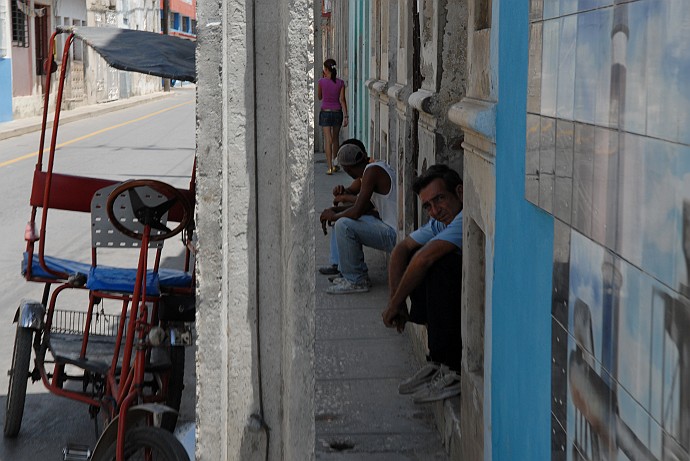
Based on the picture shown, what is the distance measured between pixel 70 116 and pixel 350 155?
2559cm

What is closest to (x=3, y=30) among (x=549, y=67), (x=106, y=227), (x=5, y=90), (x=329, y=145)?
(x=5, y=90)

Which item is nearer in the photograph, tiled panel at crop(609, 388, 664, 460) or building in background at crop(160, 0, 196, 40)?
tiled panel at crop(609, 388, 664, 460)

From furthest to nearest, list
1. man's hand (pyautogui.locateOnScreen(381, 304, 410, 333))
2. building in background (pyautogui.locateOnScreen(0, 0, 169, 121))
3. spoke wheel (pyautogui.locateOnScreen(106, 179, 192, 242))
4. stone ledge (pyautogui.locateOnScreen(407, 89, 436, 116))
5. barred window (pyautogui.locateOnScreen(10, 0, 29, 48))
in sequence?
1. barred window (pyautogui.locateOnScreen(10, 0, 29, 48))
2. building in background (pyautogui.locateOnScreen(0, 0, 169, 121))
3. stone ledge (pyautogui.locateOnScreen(407, 89, 436, 116))
4. man's hand (pyautogui.locateOnScreen(381, 304, 410, 333))
5. spoke wheel (pyautogui.locateOnScreen(106, 179, 192, 242))

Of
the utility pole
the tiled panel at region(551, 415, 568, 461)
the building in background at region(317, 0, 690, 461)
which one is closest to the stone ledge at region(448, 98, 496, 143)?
the building in background at region(317, 0, 690, 461)

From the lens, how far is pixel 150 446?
4.38m

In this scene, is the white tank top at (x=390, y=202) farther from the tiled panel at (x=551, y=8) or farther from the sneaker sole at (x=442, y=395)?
the tiled panel at (x=551, y=8)

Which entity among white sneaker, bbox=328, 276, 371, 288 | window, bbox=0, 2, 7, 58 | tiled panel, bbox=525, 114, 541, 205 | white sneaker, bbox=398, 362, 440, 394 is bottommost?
white sneaker, bbox=328, 276, 371, 288

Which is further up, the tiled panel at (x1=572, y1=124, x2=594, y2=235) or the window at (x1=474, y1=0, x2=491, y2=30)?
the window at (x1=474, y1=0, x2=491, y2=30)

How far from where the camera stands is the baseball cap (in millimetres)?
8969

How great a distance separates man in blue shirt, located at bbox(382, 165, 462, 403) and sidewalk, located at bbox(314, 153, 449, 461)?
0.70 feet

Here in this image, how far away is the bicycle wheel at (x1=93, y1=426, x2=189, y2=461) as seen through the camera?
14.2ft

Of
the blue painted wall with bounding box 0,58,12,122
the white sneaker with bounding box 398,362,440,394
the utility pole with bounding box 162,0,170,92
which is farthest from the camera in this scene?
the utility pole with bounding box 162,0,170,92

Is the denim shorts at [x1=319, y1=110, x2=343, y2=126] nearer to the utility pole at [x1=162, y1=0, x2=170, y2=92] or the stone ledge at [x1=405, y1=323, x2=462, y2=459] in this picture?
the stone ledge at [x1=405, y1=323, x2=462, y2=459]

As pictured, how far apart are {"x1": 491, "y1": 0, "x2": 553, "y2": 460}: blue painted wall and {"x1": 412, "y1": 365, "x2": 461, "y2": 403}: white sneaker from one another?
134 centimetres
